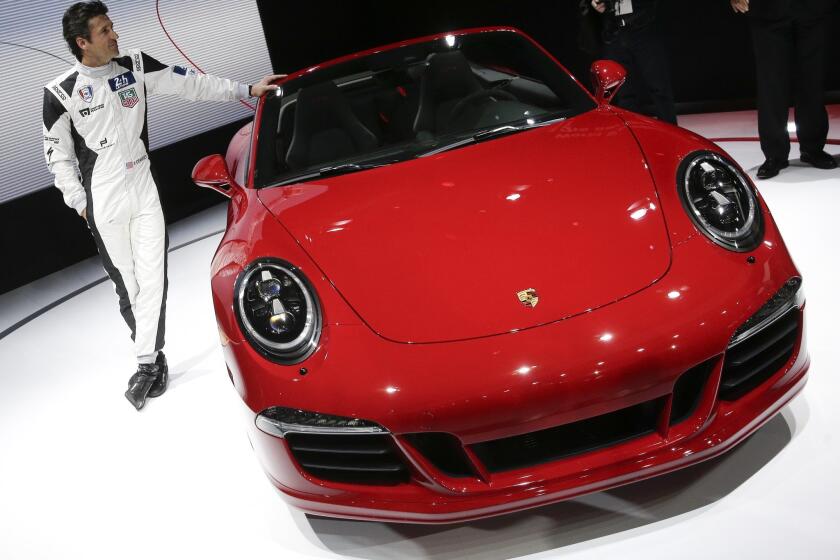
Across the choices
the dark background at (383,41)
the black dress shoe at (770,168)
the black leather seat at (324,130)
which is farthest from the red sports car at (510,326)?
the dark background at (383,41)

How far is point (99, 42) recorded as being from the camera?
9.66ft

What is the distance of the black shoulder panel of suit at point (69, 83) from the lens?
296 centimetres

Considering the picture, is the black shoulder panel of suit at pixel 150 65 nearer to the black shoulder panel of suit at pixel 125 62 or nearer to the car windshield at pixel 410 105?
the black shoulder panel of suit at pixel 125 62

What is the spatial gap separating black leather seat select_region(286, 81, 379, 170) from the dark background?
214 centimetres

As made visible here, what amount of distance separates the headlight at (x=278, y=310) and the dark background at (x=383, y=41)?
9.78 feet

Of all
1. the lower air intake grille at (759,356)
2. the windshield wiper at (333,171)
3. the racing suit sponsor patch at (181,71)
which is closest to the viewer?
the lower air intake grille at (759,356)

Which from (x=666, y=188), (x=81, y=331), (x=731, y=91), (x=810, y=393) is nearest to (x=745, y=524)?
(x=810, y=393)

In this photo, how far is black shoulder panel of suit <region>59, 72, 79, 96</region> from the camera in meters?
2.96

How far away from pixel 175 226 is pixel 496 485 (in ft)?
16.7

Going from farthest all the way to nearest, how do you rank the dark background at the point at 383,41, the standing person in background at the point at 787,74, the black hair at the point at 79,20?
the dark background at the point at 383,41 → the standing person in background at the point at 787,74 → the black hair at the point at 79,20

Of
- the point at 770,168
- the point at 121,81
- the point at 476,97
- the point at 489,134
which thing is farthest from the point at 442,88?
the point at 770,168

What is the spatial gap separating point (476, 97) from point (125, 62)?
144 centimetres

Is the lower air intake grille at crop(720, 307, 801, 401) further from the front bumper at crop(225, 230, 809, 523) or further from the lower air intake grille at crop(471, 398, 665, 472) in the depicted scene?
the lower air intake grille at crop(471, 398, 665, 472)

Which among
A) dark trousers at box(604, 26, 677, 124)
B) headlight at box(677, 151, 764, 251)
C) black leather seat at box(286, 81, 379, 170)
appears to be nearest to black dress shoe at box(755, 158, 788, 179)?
dark trousers at box(604, 26, 677, 124)
